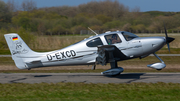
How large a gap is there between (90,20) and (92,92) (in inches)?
1304

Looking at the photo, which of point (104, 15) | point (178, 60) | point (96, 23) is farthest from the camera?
point (104, 15)

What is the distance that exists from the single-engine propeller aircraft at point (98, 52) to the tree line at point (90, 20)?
22.4 metres

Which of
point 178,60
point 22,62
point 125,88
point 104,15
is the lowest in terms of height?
point 178,60

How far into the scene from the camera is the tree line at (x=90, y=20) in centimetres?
3697

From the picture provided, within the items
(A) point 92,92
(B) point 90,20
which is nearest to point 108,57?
(A) point 92,92

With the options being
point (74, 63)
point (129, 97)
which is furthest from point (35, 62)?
point (129, 97)

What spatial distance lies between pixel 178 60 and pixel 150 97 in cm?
1520

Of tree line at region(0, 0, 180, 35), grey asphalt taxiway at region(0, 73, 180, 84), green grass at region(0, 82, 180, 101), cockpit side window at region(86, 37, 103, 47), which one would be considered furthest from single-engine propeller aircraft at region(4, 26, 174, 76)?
tree line at region(0, 0, 180, 35)

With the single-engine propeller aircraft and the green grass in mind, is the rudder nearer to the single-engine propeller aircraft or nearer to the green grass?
the single-engine propeller aircraft

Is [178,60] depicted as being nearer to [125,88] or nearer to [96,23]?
[125,88]

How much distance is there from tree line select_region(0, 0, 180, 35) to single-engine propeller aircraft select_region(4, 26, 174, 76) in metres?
22.4

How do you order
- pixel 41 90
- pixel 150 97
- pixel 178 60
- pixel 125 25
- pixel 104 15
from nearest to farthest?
1. pixel 150 97
2. pixel 41 90
3. pixel 178 60
4. pixel 125 25
5. pixel 104 15

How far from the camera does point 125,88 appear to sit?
28.2 ft

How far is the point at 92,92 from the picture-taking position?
7988mm
